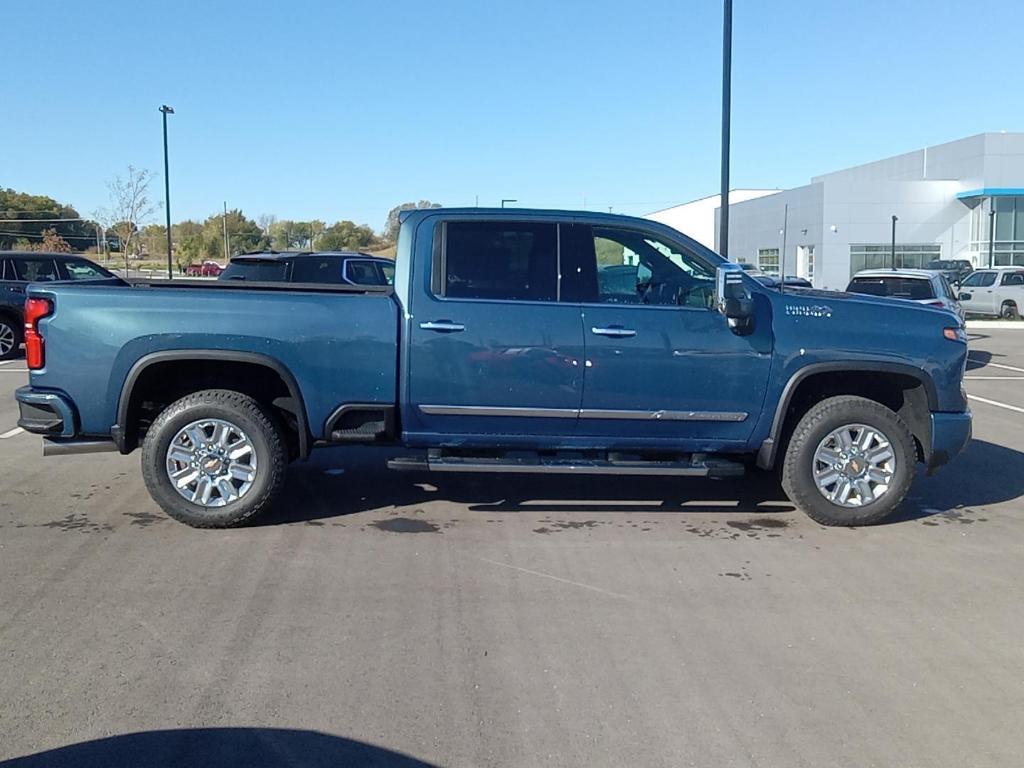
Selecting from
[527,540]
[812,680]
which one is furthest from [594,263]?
[812,680]

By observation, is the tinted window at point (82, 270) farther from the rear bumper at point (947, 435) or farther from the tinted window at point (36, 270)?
the rear bumper at point (947, 435)

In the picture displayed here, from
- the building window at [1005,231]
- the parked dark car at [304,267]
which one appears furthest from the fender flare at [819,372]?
the building window at [1005,231]

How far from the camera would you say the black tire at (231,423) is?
240 inches

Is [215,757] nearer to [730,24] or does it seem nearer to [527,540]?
[527,540]

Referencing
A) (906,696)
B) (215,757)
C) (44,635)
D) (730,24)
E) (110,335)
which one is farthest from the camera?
(730,24)

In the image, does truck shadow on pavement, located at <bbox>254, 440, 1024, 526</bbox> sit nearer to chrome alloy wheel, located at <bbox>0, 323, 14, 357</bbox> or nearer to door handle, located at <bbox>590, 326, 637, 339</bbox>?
door handle, located at <bbox>590, 326, 637, 339</bbox>

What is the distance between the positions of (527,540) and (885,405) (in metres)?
2.86

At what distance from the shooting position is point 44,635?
14.7 ft

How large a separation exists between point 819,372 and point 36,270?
47.2 feet

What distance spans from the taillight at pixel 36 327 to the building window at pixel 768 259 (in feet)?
189

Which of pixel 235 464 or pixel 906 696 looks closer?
pixel 906 696

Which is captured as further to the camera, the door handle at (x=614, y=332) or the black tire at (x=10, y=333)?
the black tire at (x=10, y=333)

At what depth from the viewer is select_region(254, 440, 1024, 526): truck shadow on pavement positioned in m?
6.86

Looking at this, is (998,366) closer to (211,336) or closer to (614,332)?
(614,332)
